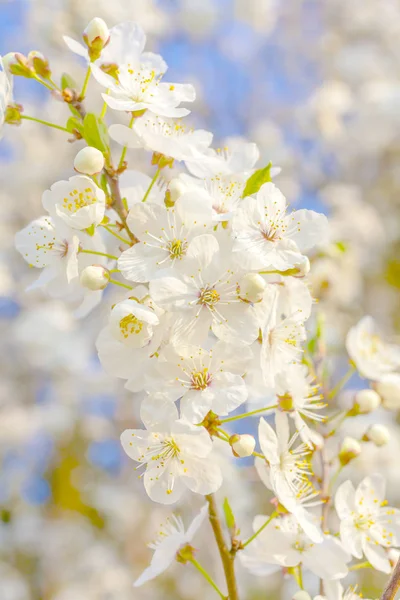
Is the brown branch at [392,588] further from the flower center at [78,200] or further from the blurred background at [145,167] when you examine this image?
the blurred background at [145,167]

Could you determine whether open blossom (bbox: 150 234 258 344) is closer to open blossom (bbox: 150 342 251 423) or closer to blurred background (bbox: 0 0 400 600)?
open blossom (bbox: 150 342 251 423)

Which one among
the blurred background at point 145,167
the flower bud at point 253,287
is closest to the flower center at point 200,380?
the flower bud at point 253,287

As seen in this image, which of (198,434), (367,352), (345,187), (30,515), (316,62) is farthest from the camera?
(316,62)

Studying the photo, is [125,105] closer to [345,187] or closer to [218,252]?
[218,252]

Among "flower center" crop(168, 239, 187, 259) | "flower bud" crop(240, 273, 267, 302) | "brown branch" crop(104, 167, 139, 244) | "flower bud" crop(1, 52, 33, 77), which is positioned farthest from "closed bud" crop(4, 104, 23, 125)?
"flower bud" crop(240, 273, 267, 302)

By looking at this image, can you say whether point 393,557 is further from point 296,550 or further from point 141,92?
point 141,92

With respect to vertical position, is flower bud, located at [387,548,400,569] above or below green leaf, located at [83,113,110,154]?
below

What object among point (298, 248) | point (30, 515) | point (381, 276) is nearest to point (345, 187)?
point (381, 276)
